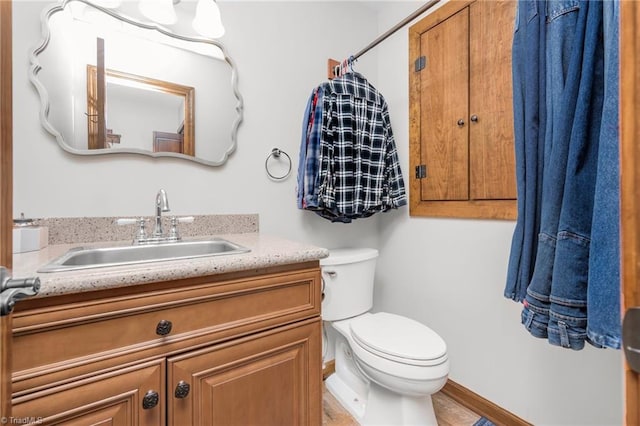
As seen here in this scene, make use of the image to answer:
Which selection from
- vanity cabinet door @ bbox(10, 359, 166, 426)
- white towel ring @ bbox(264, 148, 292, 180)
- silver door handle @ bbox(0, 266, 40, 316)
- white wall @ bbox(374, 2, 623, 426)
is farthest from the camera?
white towel ring @ bbox(264, 148, 292, 180)

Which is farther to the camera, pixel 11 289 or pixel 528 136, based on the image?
pixel 528 136

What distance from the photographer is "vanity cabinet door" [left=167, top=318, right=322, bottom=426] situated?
2.44ft

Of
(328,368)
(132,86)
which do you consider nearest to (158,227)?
(132,86)

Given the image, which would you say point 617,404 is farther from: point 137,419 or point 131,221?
point 131,221

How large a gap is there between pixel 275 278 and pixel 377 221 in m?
1.22

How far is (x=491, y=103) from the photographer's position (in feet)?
4.27

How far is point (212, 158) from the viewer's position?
1.39 m

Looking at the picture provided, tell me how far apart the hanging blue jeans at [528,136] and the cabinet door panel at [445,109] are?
63 cm

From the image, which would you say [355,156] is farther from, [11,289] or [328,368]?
[11,289]

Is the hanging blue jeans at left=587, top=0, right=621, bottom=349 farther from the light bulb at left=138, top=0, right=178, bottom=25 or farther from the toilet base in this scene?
the light bulb at left=138, top=0, right=178, bottom=25

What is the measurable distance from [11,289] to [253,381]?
0.63 m

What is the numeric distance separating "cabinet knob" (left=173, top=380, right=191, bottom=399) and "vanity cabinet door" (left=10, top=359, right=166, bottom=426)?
1.3 inches

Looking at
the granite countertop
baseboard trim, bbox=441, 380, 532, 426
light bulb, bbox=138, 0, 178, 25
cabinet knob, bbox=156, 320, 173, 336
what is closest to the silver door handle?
the granite countertop

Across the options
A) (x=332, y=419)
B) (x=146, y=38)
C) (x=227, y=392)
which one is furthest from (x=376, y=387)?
(x=146, y=38)
